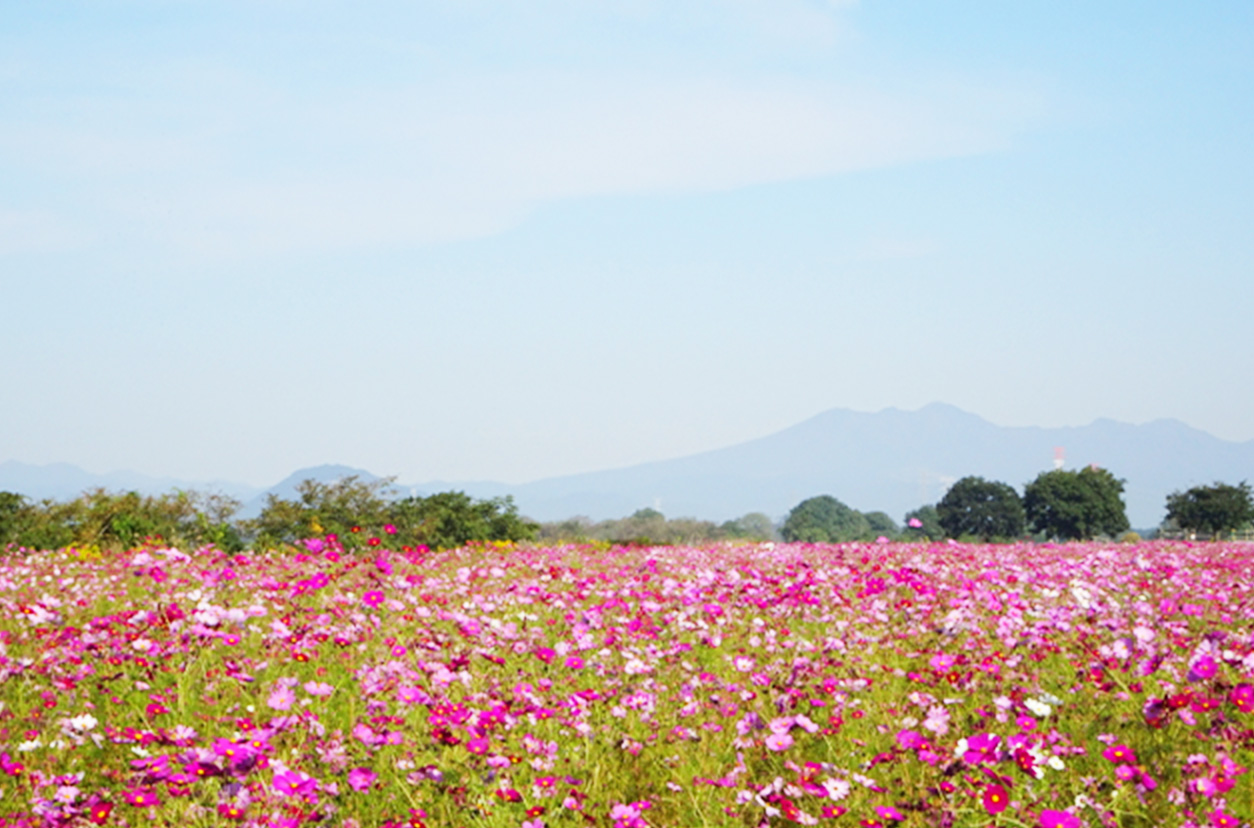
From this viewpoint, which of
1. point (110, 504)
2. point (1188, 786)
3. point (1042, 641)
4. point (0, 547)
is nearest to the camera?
point (1188, 786)

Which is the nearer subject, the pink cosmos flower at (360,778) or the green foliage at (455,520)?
the pink cosmos flower at (360,778)

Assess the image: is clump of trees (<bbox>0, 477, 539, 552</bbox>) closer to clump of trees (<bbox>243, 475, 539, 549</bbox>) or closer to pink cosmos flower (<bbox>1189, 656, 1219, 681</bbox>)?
clump of trees (<bbox>243, 475, 539, 549</bbox>)

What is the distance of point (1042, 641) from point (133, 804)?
649cm

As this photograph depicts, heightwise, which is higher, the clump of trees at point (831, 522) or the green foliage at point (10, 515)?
the green foliage at point (10, 515)

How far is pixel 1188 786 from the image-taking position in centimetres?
484

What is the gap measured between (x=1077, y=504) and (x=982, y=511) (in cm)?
630

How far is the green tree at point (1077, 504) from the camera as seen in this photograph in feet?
218

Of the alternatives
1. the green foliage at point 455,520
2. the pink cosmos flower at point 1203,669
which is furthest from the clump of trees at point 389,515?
the pink cosmos flower at point 1203,669

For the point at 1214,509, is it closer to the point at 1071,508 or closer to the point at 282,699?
the point at 1071,508

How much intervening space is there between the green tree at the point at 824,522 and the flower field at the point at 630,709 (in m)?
81.9

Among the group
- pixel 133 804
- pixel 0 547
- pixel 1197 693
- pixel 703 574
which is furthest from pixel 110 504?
pixel 1197 693

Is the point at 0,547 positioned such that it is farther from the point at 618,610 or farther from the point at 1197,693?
the point at 1197,693

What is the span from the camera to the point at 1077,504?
66.6 metres

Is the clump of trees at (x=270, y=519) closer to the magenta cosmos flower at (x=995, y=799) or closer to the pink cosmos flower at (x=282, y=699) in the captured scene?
the pink cosmos flower at (x=282, y=699)
